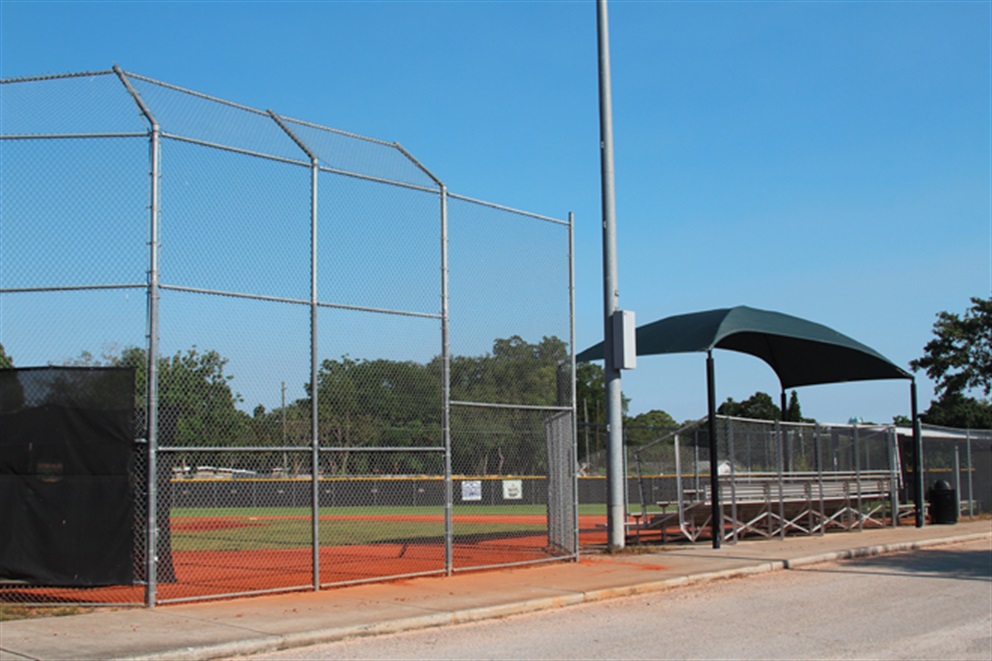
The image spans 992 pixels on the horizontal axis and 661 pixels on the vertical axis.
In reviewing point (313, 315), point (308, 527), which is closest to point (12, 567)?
point (313, 315)

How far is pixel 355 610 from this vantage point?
427 inches

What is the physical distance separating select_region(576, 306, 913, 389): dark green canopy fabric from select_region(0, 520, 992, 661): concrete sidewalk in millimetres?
4269

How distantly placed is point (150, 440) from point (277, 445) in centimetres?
181

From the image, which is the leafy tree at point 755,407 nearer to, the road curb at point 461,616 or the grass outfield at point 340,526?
the grass outfield at point 340,526

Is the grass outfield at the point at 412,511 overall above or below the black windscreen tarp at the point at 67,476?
below

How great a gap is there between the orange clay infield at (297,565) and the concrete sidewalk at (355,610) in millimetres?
463

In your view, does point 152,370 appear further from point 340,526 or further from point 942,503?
point 942,503

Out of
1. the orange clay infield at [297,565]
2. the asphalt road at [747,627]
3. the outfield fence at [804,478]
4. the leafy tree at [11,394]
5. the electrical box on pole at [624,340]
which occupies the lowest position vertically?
the asphalt road at [747,627]

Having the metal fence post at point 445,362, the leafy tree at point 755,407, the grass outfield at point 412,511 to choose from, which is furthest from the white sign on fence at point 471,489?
the leafy tree at point 755,407

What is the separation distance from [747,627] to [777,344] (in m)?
16.5

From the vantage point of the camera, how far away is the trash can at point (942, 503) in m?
25.6

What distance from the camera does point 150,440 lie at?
35.2ft

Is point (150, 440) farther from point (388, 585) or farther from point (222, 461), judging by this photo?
point (388, 585)

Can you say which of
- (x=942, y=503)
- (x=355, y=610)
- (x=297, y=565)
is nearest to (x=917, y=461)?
(x=942, y=503)
